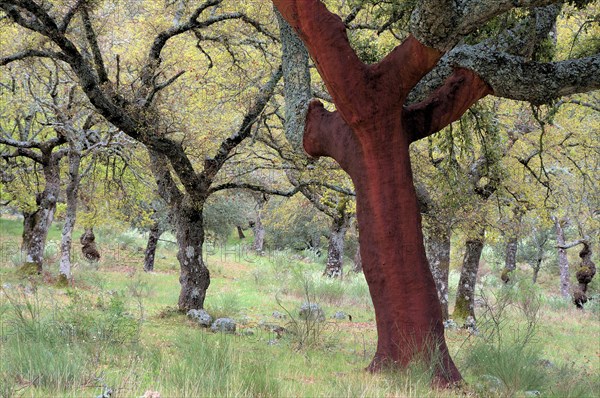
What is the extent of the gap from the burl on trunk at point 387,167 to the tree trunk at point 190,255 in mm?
5667

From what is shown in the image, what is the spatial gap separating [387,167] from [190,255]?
20.6 feet

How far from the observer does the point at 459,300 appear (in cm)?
1502

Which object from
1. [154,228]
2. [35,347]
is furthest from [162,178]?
[154,228]

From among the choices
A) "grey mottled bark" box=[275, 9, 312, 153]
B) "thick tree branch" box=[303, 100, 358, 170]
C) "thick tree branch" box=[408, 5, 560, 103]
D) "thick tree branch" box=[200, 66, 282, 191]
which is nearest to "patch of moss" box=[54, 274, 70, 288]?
"thick tree branch" box=[200, 66, 282, 191]

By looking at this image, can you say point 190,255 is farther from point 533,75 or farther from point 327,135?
point 533,75

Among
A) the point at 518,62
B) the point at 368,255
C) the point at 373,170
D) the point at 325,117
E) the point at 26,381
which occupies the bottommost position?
the point at 26,381

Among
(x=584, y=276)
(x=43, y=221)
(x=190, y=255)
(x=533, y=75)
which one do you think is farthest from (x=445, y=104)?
(x=584, y=276)

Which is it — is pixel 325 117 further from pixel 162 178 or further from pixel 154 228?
pixel 154 228

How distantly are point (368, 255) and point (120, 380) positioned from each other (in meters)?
3.15

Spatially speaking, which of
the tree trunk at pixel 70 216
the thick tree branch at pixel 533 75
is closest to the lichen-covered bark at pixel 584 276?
the thick tree branch at pixel 533 75

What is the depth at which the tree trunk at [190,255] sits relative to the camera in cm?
1116

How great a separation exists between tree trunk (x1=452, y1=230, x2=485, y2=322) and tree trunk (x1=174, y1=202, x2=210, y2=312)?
291 inches

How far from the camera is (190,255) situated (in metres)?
11.2

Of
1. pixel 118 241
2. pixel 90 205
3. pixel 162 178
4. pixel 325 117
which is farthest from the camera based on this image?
pixel 118 241
